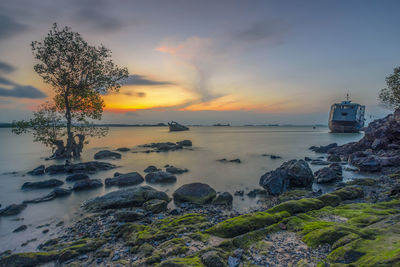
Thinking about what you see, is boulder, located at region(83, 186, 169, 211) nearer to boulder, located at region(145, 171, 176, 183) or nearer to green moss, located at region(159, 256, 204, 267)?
boulder, located at region(145, 171, 176, 183)

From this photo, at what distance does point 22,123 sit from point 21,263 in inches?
1018

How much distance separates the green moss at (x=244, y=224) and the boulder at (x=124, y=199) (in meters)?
6.77

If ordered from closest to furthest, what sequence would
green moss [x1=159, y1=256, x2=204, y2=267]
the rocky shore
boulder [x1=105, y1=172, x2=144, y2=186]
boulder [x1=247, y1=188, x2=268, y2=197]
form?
green moss [x1=159, y1=256, x2=204, y2=267]
the rocky shore
boulder [x1=247, y1=188, x2=268, y2=197]
boulder [x1=105, y1=172, x2=144, y2=186]

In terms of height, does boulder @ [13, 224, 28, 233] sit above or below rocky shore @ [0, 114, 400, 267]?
below

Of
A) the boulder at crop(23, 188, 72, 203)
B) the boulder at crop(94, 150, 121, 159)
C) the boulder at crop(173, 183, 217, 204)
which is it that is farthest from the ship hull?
the boulder at crop(23, 188, 72, 203)

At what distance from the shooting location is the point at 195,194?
559 inches

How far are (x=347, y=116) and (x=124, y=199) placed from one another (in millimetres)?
104477

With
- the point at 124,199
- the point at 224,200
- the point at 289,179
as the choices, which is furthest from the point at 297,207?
the point at 124,199

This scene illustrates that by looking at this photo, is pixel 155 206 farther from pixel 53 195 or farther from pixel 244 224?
pixel 53 195

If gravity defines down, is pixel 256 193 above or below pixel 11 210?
above

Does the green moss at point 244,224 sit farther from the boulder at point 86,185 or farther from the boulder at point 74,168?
the boulder at point 74,168

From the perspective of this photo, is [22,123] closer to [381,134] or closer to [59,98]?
[59,98]

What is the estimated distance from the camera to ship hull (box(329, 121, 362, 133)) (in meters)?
91.4

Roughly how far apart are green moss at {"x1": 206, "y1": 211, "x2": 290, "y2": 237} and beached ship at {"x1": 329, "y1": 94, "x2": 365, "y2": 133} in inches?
3998
